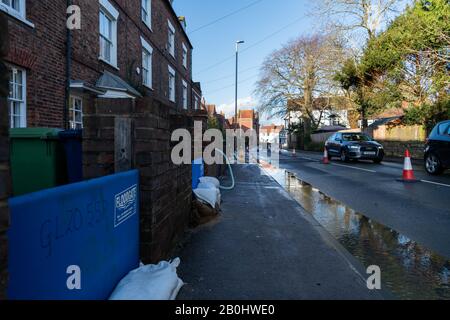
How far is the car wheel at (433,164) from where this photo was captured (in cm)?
1192

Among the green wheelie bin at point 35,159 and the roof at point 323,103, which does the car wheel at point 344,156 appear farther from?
the roof at point 323,103

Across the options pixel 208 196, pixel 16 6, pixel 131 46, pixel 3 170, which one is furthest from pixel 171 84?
pixel 3 170

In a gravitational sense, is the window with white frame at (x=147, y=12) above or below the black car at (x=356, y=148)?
above

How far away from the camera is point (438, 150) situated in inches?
460

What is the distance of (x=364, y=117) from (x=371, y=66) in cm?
464

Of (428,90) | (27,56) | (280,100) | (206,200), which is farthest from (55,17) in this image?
(280,100)

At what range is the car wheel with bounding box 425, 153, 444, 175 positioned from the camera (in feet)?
39.1

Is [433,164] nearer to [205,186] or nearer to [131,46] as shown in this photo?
[205,186]

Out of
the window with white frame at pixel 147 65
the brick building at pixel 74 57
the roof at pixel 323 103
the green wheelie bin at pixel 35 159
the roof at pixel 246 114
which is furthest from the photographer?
the roof at pixel 246 114

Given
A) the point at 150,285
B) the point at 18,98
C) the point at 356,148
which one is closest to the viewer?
the point at 150,285

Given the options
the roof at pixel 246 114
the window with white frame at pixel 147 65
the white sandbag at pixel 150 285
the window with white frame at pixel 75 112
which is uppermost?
the roof at pixel 246 114

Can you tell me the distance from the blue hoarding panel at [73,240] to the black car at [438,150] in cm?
1125

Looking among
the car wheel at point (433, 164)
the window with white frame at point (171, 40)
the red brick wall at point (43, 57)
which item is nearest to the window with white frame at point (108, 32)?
the red brick wall at point (43, 57)

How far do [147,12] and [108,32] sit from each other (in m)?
4.79
